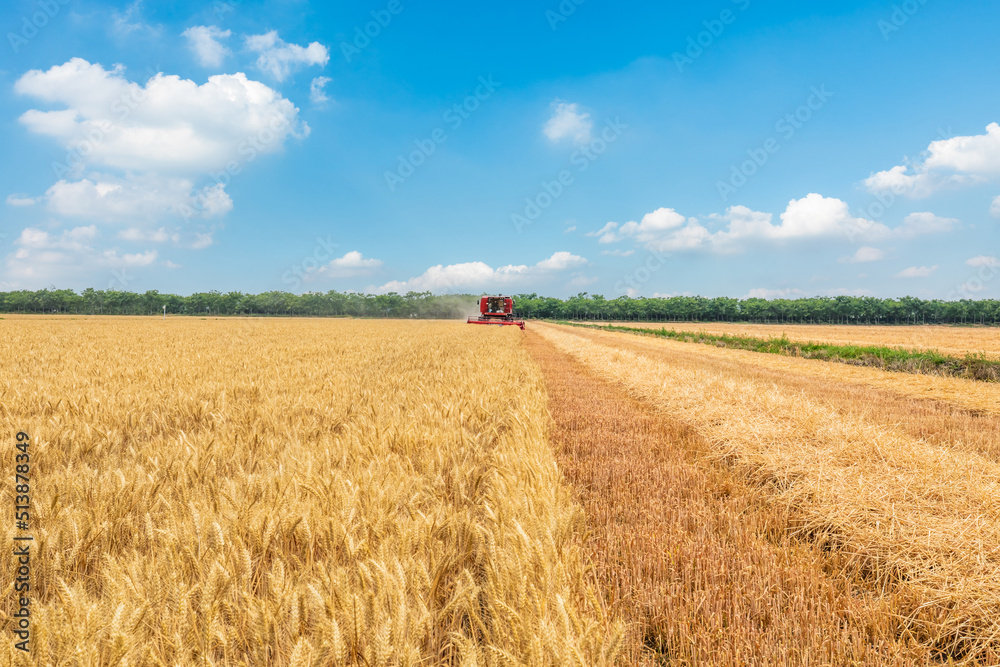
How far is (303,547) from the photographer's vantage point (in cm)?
220

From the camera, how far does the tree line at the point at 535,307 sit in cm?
13038

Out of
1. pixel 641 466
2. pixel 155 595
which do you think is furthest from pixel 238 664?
pixel 641 466

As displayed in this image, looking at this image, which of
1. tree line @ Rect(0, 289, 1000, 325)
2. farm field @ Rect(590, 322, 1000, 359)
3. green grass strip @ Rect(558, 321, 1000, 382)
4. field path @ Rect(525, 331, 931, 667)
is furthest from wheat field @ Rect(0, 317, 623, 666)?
tree line @ Rect(0, 289, 1000, 325)

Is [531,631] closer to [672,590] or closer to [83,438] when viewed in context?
[672,590]

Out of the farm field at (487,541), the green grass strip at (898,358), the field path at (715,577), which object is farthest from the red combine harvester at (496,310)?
the field path at (715,577)

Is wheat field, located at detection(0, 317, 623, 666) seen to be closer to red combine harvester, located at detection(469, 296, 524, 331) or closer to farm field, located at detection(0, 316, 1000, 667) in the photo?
farm field, located at detection(0, 316, 1000, 667)

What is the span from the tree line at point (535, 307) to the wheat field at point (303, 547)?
433 feet

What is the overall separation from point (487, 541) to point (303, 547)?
92 centimetres

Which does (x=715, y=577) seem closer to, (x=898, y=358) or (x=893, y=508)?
(x=893, y=508)

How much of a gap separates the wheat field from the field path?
27 centimetres

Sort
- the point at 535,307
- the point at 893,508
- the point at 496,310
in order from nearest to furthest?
1. the point at 893,508
2. the point at 496,310
3. the point at 535,307

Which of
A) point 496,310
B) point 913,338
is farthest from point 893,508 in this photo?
point 913,338

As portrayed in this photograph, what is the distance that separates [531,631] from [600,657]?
0.23 m

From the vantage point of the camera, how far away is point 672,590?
2176 mm
